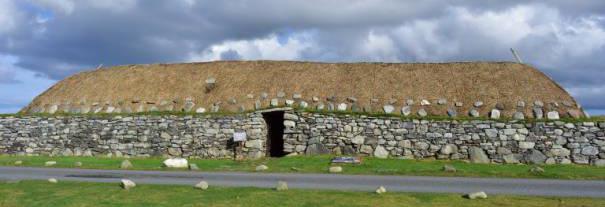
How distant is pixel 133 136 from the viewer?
1171 inches

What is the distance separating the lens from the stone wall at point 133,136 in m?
28.5

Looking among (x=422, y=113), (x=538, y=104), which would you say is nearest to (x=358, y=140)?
(x=422, y=113)

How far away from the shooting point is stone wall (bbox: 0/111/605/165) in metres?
25.5

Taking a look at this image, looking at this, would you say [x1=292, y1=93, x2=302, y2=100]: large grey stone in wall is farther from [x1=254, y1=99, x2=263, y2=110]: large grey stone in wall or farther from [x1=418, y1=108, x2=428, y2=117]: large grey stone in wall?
[x1=418, y1=108, x2=428, y2=117]: large grey stone in wall

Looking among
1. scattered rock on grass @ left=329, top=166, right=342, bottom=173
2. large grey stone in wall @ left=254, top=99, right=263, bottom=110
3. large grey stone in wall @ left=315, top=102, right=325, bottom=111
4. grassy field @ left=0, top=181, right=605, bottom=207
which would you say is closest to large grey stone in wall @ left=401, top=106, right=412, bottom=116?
→ large grey stone in wall @ left=315, top=102, right=325, bottom=111

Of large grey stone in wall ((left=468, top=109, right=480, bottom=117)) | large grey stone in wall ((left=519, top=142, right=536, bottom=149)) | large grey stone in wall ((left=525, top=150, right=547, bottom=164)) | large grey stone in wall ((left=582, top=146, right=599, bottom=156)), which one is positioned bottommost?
large grey stone in wall ((left=525, top=150, right=547, bottom=164))

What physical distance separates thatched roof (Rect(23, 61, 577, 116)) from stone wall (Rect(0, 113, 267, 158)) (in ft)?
4.70

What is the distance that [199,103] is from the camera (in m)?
30.6

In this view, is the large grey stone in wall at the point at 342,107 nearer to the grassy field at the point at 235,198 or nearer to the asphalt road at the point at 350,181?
the asphalt road at the point at 350,181

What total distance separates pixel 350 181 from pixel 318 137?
10.2 meters

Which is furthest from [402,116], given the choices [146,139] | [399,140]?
[146,139]

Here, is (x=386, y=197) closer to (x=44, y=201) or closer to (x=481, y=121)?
(x=44, y=201)

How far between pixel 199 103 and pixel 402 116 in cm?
1066

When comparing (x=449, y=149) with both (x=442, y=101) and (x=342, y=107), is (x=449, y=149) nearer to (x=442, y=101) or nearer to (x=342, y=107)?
(x=442, y=101)
